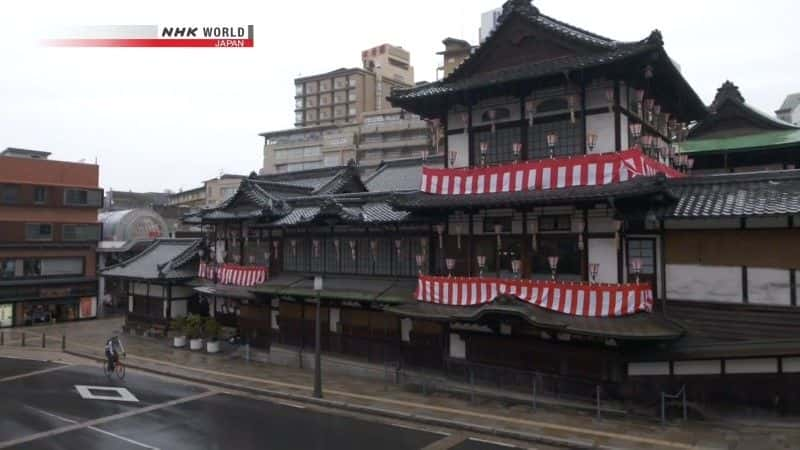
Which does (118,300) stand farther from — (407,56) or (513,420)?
(407,56)

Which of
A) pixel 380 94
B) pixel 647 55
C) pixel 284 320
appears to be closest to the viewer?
pixel 647 55

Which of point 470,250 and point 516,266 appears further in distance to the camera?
point 470,250

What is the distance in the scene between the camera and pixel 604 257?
66.4 ft

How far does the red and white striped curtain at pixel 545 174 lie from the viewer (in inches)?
749

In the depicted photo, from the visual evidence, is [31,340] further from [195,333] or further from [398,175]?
[398,175]

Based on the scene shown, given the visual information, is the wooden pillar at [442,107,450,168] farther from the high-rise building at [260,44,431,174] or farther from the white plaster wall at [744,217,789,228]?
the high-rise building at [260,44,431,174]

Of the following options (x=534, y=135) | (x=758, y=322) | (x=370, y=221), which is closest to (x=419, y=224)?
(x=370, y=221)

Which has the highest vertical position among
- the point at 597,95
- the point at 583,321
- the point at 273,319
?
the point at 597,95

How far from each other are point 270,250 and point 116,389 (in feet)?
36.7

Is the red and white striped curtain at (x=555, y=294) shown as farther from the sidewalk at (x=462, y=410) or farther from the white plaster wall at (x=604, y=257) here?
the sidewalk at (x=462, y=410)

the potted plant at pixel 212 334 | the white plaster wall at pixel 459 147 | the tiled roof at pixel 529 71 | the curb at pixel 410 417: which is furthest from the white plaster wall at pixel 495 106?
the potted plant at pixel 212 334

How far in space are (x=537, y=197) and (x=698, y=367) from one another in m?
8.04

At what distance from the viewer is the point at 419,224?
86.0ft

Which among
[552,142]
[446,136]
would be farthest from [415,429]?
[446,136]
